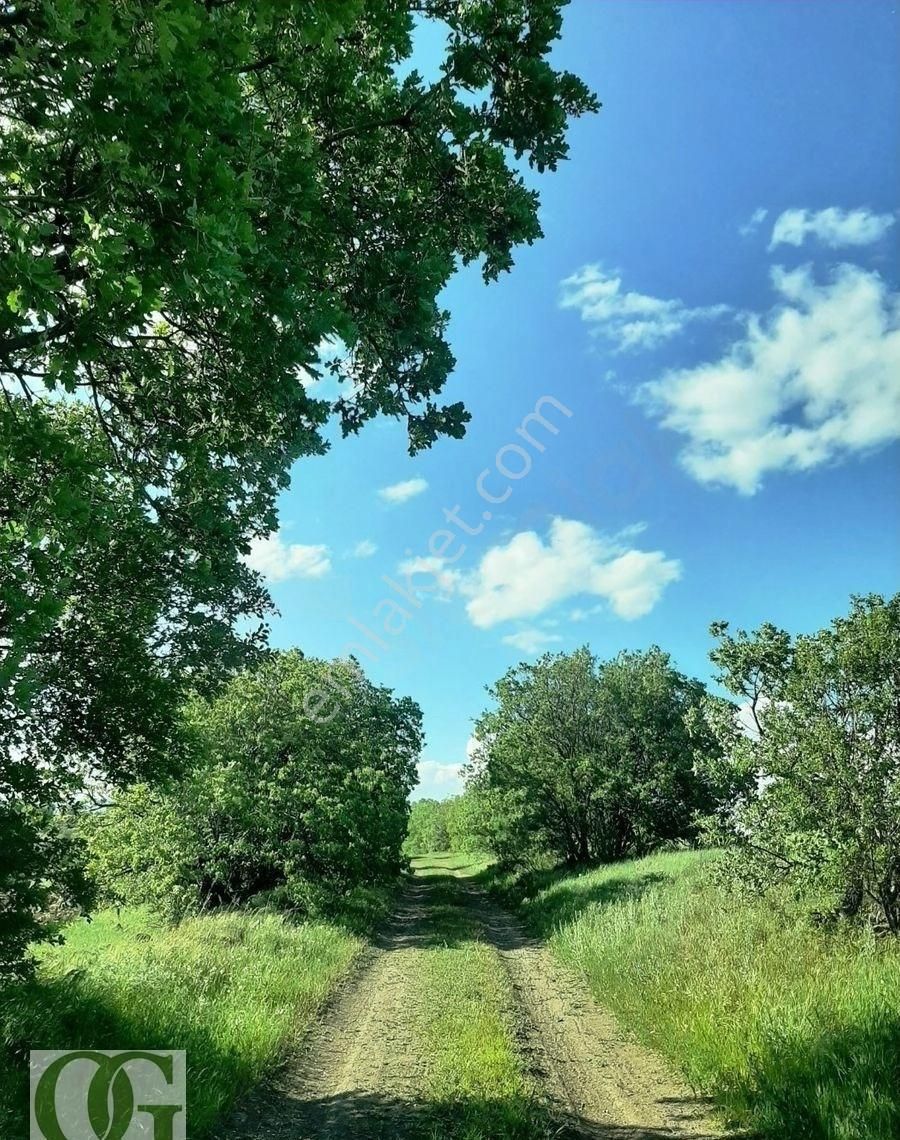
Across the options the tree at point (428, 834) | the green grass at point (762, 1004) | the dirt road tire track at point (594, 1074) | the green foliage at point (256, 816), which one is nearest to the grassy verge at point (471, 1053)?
the dirt road tire track at point (594, 1074)

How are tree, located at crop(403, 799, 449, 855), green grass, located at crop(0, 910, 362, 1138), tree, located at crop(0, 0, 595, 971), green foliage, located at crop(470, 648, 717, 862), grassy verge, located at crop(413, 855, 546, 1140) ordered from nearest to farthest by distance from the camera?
tree, located at crop(0, 0, 595, 971) → grassy verge, located at crop(413, 855, 546, 1140) → green grass, located at crop(0, 910, 362, 1138) → green foliage, located at crop(470, 648, 717, 862) → tree, located at crop(403, 799, 449, 855)

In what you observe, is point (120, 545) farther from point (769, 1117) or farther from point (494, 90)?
point (769, 1117)

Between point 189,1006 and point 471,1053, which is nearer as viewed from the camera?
point 471,1053

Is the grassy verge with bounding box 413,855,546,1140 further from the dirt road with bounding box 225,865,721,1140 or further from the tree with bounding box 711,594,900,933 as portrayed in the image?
the tree with bounding box 711,594,900,933

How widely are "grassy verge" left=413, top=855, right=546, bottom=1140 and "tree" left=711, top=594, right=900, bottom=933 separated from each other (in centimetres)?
544

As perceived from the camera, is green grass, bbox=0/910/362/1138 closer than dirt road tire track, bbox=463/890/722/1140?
No

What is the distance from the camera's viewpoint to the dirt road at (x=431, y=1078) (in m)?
6.41

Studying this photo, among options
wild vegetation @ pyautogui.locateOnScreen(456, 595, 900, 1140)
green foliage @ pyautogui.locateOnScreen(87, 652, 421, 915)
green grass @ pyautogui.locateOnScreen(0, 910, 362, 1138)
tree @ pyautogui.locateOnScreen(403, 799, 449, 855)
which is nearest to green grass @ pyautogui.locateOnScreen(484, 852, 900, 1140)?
wild vegetation @ pyautogui.locateOnScreen(456, 595, 900, 1140)

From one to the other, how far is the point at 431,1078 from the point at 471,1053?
29.2 inches

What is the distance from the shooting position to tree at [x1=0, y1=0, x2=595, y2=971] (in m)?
2.90

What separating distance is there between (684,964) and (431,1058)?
Answer: 4.66 meters

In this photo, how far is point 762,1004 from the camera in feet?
26.0

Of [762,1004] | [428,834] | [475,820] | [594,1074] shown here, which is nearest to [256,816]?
[594,1074]

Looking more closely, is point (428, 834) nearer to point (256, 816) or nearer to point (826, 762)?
point (256, 816)
